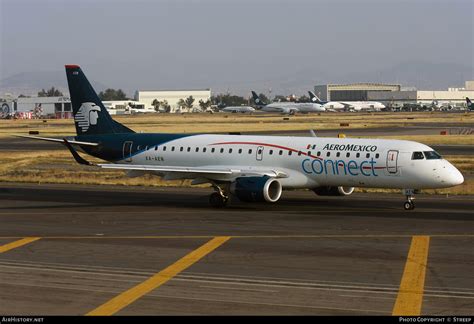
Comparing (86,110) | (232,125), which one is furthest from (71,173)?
(232,125)

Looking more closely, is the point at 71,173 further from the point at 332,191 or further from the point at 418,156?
the point at 418,156

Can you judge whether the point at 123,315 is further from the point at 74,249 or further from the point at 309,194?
the point at 309,194

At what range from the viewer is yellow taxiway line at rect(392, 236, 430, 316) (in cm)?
1906

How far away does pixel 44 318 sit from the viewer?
17.8 m

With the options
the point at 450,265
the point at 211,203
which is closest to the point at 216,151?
the point at 211,203

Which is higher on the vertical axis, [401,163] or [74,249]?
[401,163]

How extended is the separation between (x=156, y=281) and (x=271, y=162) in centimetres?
1823

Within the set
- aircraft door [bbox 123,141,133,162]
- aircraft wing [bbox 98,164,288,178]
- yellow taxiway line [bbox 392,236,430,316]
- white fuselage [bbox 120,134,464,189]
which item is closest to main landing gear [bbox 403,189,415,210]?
white fuselage [bbox 120,134,464,189]

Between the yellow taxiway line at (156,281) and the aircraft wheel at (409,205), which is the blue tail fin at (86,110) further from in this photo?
the yellow taxiway line at (156,281)

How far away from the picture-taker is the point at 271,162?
1570 inches

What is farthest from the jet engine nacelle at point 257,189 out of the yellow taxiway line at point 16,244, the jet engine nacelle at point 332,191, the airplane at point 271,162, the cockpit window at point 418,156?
the yellow taxiway line at point 16,244

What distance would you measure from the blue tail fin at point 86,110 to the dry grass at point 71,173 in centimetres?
626

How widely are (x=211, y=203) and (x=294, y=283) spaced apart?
18067 millimetres

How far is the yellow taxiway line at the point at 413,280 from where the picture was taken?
19062mm
